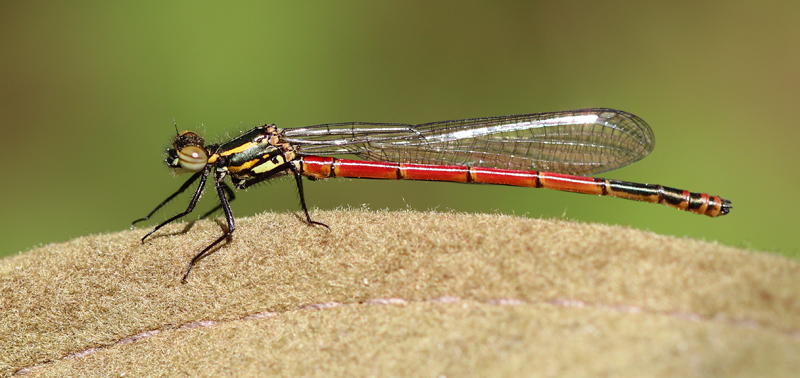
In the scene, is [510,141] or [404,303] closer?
[404,303]

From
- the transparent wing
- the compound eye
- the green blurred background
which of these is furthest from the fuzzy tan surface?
the green blurred background

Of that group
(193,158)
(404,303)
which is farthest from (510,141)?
(404,303)

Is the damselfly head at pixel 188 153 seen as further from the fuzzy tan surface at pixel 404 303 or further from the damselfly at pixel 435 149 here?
the fuzzy tan surface at pixel 404 303

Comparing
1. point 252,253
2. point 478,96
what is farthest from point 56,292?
point 478,96

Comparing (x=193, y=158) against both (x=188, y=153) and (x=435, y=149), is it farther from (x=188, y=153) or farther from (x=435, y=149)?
(x=435, y=149)

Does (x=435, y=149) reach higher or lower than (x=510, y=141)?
lower

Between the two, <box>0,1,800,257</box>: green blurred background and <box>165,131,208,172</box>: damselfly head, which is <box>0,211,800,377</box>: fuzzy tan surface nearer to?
<box>165,131,208,172</box>: damselfly head
